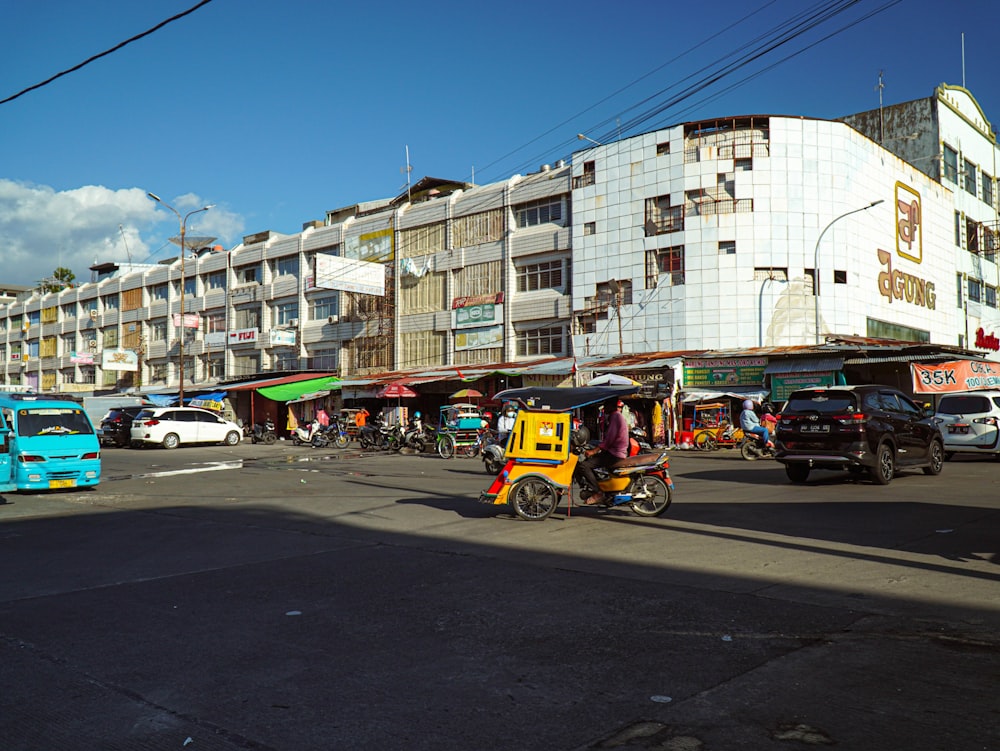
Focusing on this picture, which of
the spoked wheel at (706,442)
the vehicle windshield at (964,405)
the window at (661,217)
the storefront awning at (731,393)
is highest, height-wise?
the window at (661,217)

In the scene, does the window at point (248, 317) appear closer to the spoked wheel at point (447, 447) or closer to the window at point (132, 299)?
the window at point (132, 299)

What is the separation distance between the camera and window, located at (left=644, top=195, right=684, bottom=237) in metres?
33.8

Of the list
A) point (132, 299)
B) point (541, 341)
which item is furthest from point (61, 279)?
point (541, 341)

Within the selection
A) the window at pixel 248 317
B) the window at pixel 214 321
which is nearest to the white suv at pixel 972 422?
the window at pixel 248 317

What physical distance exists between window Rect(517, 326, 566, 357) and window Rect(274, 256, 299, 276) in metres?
18.9

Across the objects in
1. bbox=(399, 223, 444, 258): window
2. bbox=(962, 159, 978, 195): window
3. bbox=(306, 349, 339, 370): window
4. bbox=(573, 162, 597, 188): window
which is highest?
bbox=(962, 159, 978, 195): window

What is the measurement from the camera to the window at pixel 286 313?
165 feet

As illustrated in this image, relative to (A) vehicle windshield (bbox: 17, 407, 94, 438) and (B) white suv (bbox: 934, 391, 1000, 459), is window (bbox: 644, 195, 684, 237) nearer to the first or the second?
(B) white suv (bbox: 934, 391, 1000, 459)

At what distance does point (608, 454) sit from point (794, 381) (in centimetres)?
1850

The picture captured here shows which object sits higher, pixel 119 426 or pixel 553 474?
pixel 119 426

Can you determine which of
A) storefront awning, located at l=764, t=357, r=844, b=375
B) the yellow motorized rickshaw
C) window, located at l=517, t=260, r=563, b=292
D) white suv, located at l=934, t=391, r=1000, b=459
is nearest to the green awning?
window, located at l=517, t=260, r=563, b=292

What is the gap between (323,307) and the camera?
1909 inches

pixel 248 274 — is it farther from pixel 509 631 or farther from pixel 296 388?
pixel 509 631

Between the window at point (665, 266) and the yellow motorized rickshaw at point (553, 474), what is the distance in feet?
76.1
